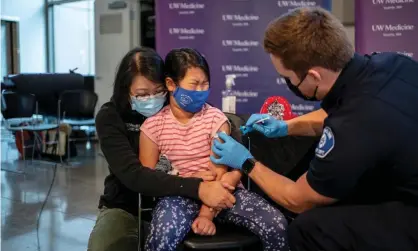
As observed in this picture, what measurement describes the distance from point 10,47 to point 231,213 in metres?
9.46

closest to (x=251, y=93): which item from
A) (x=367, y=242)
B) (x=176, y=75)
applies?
(x=176, y=75)

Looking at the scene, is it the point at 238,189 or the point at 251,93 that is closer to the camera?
the point at 238,189

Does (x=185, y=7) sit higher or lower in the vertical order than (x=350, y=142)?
higher

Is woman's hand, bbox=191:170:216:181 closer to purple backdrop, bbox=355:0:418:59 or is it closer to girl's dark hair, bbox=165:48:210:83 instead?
girl's dark hair, bbox=165:48:210:83

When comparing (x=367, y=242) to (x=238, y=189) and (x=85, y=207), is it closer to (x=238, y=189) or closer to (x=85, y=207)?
(x=238, y=189)

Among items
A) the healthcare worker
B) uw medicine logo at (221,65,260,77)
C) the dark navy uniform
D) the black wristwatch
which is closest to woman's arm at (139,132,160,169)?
the black wristwatch

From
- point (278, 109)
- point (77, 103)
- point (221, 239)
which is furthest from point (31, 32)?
point (221, 239)

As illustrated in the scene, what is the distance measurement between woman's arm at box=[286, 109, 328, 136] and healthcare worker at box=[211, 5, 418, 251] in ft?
1.40

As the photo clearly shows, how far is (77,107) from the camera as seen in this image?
6.37 metres

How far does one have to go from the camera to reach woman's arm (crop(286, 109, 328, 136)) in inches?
78.2

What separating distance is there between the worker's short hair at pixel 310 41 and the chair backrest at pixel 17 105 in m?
5.28

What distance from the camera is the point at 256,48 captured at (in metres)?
4.48

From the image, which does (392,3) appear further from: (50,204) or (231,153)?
(50,204)

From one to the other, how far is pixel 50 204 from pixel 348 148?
3.47 meters
